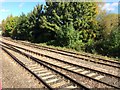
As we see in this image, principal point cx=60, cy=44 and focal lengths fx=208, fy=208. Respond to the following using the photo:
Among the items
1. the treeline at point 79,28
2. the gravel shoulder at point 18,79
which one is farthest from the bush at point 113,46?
the gravel shoulder at point 18,79

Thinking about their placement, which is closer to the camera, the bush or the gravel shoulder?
the gravel shoulder

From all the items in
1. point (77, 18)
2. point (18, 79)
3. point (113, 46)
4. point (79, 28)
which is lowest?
point (18, 79)

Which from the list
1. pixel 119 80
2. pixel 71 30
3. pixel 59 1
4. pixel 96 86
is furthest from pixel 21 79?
pixel 59 1

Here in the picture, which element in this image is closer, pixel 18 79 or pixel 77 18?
pixel 18 79

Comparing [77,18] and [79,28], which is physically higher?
[77,18]

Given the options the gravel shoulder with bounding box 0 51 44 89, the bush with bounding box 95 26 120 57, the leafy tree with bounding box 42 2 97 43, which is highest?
the leafy tree with bounding box 42 2 97 43

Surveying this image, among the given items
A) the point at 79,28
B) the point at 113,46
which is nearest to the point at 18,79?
the point at 113,46

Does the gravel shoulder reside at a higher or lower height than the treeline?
lower

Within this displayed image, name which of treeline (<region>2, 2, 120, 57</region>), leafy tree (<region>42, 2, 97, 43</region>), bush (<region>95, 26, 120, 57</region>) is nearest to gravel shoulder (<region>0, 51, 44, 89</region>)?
bush (<region>95, 26, 120, 57</region>)

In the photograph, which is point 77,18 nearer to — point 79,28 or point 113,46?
point 79,28

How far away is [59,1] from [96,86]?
24.9m

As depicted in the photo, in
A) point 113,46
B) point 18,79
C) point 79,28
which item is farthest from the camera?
point 79,28

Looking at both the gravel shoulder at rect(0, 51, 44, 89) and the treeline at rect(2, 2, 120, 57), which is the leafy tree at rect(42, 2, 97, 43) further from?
the gravel shoulder at rect(0, 51, 44, 89)

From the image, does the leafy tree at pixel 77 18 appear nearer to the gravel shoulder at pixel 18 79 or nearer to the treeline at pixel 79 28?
the treeline at pixel 79 28
